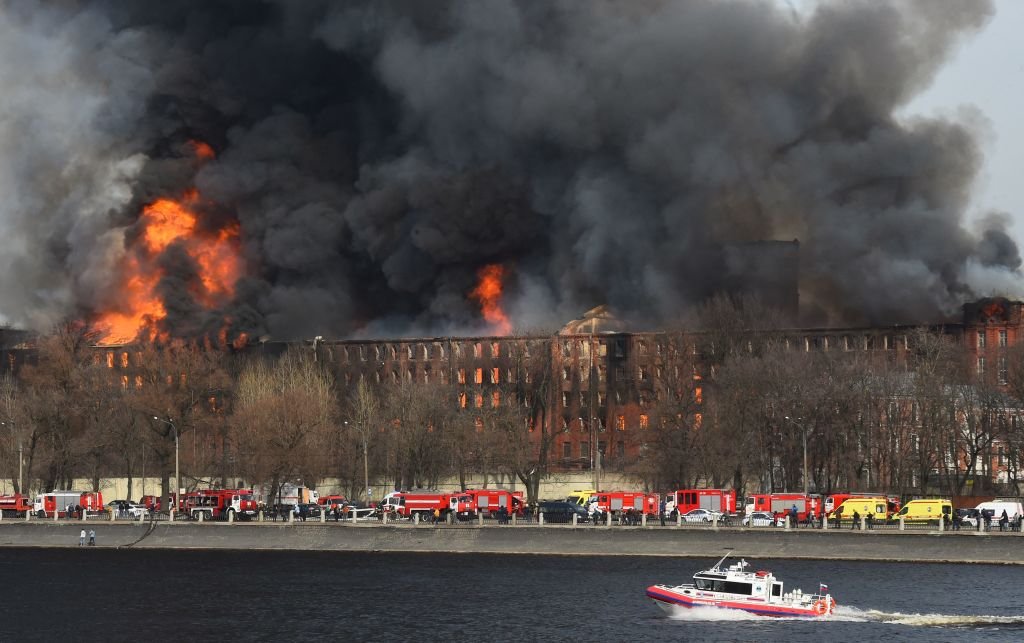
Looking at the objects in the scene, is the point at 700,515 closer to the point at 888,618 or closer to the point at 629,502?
the point at 629,502

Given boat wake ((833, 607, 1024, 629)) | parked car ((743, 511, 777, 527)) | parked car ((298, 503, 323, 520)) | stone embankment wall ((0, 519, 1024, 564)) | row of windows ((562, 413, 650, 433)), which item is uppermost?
A: row of windows ((562, 413, 650, 433))

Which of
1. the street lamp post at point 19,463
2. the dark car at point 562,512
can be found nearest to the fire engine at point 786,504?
the dark car at point 562,512

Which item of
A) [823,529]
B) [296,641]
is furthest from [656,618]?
[823,529]

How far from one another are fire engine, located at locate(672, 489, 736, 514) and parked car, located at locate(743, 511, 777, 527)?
6.72 metres

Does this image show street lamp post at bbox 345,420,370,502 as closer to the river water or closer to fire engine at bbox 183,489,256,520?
fire engine at bbox 183,489,256,520

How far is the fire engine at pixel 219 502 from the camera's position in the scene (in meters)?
113

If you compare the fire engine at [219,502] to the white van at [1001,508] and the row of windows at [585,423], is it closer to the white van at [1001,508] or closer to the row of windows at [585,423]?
the row of windows at [585,423]

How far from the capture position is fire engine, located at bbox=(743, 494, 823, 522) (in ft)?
338

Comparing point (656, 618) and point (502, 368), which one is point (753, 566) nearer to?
point (656, 618)

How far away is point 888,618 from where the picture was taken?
71.2 meters

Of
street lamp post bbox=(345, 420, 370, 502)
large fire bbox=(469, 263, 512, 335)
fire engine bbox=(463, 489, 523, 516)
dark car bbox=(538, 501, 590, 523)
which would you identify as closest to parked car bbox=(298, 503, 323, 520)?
street lamp post bbox=(345, 420, 370, 502)

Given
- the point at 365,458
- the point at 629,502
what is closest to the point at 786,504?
the point at 629,502

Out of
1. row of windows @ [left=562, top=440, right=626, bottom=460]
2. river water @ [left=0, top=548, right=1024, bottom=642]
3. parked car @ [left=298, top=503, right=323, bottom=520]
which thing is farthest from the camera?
row of windows @ [left=562, top=440, right=626, bottom=460]

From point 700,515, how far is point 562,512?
779 cm
